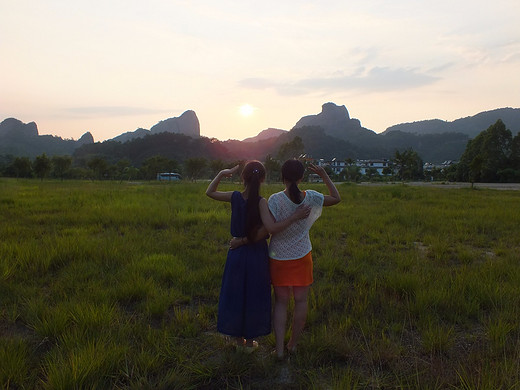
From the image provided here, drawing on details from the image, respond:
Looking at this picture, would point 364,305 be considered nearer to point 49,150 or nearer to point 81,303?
point 81,303

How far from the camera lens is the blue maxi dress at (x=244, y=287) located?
235 centimetres

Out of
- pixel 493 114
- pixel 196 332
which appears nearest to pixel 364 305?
pixel 196 332

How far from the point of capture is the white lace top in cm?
235

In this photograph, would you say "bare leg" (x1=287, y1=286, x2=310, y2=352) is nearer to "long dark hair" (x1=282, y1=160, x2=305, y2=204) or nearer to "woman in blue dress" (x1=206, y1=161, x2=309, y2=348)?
"woman in blue dress" (x1=206, y1=161, x2=309, y2=348)

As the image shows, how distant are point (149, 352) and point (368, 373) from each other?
165 centimetres

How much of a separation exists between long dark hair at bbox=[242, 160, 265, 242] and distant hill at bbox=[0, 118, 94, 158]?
133866 millimetres

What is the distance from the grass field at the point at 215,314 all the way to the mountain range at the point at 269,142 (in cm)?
5034

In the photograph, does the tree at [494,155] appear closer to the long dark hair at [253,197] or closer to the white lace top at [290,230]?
the white lace top at [290,230]

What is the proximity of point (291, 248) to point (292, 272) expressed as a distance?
182 millimetres

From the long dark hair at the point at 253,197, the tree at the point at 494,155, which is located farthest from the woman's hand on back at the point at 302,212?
the tree at the point at 494,155

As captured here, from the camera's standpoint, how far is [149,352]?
241 cm

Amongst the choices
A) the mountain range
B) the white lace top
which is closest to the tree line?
the mountain range

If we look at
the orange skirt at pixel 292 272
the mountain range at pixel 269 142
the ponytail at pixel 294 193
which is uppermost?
the mountain range at pixel 269 142

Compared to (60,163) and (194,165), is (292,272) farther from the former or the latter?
(60,163)
